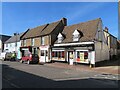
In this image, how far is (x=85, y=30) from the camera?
94.6 ft

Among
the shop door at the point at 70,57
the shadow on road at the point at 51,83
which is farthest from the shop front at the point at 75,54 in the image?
the shadow on road at the point at 51,83

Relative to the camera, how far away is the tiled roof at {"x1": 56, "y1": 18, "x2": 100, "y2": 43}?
26403 mm

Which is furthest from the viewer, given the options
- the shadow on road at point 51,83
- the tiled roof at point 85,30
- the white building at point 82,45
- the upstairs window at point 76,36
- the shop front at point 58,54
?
the shop front at point 58,54

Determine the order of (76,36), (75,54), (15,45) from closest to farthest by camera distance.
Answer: (75,54)
(76,36)
(15,45)

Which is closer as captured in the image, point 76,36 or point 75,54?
point 75,54

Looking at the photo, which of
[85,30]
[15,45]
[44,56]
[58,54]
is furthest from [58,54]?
[15,45]

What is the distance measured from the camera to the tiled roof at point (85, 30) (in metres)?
26.4

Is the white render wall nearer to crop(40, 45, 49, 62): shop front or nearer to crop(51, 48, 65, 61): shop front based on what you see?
crop(51, 48, 65, 61): shop front

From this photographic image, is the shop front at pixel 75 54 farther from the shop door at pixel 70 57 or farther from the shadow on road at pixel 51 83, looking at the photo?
the shadow on road at pixel 51 83

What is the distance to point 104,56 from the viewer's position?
29.6m

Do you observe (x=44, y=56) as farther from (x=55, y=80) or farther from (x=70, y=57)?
(x=55, y=80)

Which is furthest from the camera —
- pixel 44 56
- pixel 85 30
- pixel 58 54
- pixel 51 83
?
pixel 44 56

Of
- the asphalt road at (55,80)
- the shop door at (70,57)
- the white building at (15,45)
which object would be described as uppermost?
the white building at (15,45)

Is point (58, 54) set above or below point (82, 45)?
below
